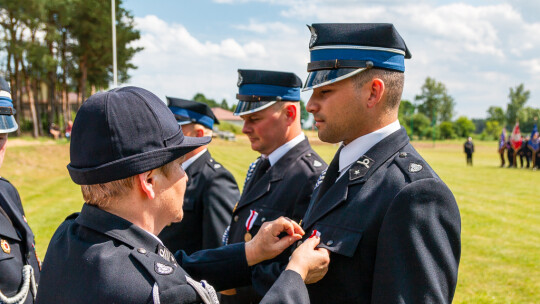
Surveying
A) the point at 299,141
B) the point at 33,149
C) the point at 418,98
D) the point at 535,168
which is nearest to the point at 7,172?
the point at 33,149

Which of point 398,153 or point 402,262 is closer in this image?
point 402,262

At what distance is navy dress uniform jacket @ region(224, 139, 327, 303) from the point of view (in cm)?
331

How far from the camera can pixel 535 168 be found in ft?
97.1

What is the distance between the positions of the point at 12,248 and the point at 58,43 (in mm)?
40001

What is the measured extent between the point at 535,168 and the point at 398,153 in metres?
32.4

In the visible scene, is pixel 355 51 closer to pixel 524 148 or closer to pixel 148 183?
pixel 148 183

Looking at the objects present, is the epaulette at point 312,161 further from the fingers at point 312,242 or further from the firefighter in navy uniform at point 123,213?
the firefighter in navy uniform at point 123,213

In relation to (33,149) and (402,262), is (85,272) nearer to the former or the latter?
(402,262)

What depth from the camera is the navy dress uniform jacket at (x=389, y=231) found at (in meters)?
1.81

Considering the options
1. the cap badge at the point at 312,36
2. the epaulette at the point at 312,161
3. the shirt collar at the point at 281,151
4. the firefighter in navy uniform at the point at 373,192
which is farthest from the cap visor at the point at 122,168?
the shirt collar at the point at 281,151

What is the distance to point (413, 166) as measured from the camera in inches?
79.7

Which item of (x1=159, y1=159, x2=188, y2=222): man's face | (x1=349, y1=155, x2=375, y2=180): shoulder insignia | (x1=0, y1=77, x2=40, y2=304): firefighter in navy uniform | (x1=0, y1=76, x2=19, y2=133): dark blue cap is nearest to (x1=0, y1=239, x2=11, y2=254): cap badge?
(x1=0, y1=77, x2=40, y2=304): firefighter in navy uniform

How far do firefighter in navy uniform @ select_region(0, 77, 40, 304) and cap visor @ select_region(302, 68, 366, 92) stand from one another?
2.00 metres

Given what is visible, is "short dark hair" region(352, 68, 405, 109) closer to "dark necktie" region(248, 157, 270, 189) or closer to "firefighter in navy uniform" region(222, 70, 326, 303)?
"firefighter in navy uniform" region(222, 70, 326, 303)
